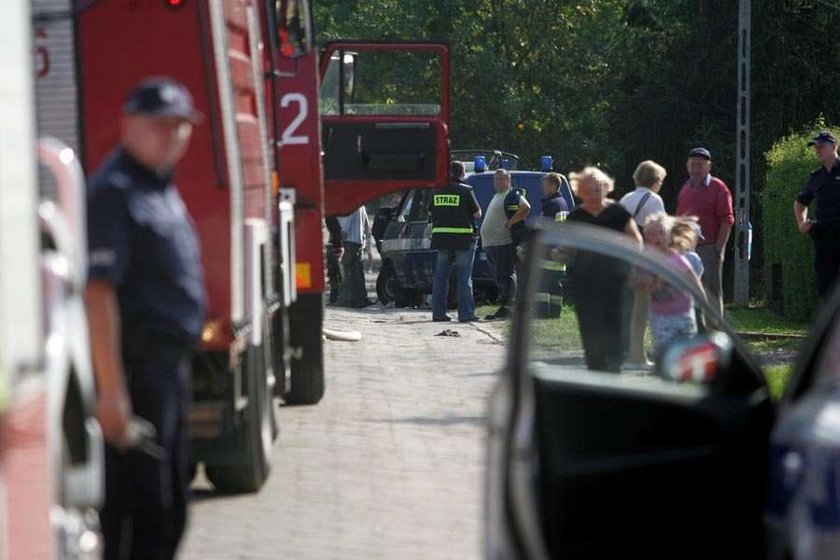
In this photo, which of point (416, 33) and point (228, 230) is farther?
point (416, 33)

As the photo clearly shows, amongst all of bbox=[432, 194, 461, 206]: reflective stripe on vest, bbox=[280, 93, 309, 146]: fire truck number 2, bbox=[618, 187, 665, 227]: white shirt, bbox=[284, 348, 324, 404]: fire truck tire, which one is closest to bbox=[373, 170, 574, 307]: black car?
bbox=[432, 194, 461, 206]: reflective stripe on vest

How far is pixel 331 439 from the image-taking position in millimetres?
11336

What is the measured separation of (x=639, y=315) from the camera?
21.3 feet

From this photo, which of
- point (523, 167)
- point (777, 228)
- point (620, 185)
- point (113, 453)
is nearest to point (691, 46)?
point (620, 185)

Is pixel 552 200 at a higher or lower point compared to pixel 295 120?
lower

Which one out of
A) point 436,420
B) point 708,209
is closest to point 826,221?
point 708,209

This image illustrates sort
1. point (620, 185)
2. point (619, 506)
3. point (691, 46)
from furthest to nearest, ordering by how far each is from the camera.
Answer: point (620, 185) → point (691, 46) → point (619, 506)

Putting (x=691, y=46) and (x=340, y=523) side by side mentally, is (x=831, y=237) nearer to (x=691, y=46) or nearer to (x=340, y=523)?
(x=340, y=523)

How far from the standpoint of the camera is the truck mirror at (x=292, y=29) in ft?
35.4

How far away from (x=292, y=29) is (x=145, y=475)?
5068 mm

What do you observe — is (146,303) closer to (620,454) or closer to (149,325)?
(149,325)

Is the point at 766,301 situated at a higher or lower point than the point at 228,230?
lower

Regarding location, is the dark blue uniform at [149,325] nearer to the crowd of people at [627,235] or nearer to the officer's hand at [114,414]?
the officer's hand at [114,414]

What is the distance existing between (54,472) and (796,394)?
2.03 m
